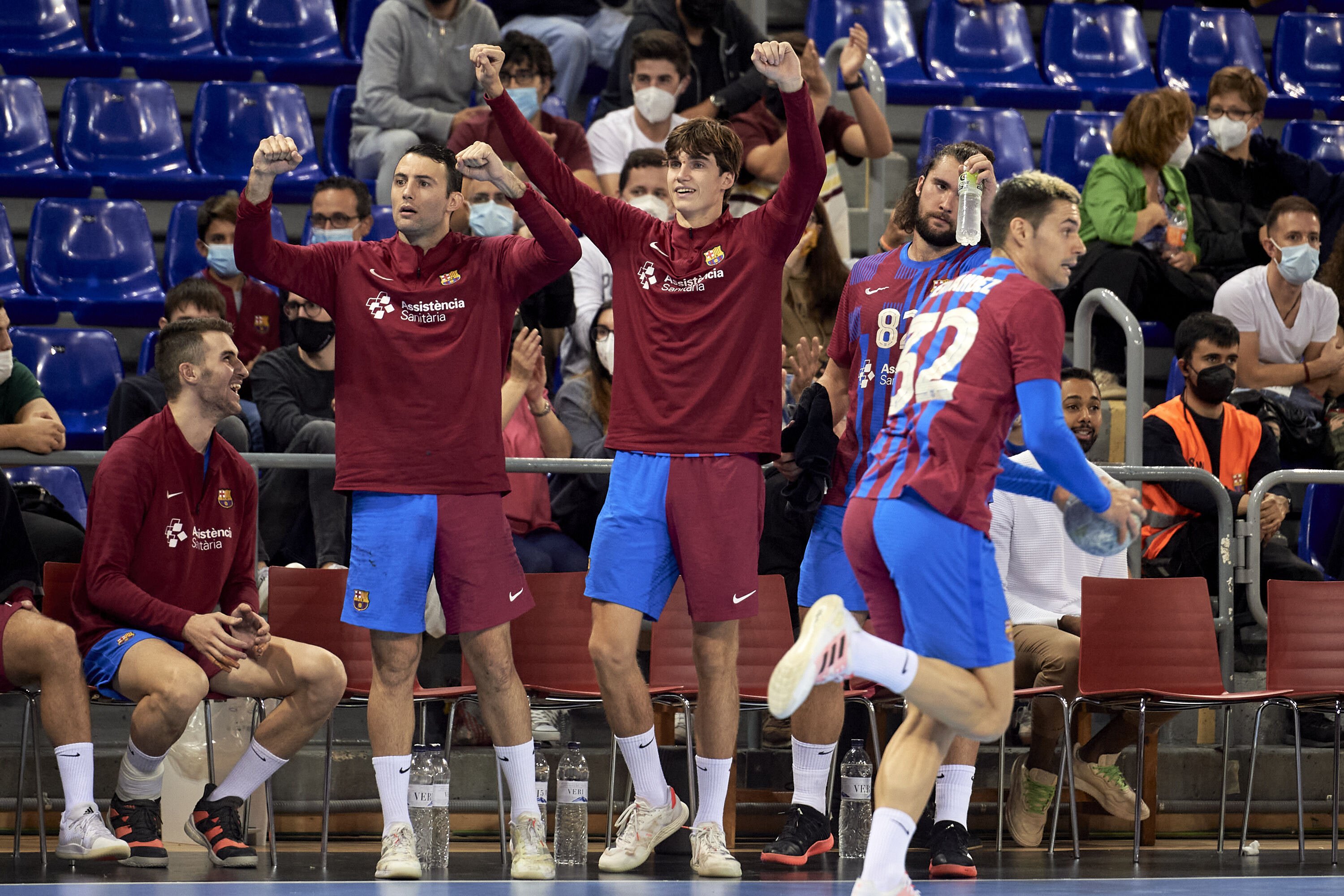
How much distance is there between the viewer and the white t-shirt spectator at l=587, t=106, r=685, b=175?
27.4ft

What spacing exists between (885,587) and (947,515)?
290 mm

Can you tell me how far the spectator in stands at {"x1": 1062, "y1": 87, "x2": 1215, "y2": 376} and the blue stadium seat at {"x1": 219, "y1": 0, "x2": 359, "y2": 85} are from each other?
4270 mm

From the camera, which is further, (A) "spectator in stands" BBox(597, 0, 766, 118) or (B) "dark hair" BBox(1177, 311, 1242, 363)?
(A) "spectator in stands" BBox(597, 0, 766, 118)

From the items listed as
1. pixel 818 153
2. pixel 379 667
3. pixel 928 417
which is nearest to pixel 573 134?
pixel 818 153

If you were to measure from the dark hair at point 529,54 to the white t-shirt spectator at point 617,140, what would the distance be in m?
0.38

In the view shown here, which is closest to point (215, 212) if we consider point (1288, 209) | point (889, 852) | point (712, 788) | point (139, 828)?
point (139, 828)

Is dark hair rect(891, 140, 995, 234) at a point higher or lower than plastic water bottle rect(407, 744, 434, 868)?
higher

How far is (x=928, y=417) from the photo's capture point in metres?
4.01

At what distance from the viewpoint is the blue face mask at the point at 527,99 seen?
8.05 m

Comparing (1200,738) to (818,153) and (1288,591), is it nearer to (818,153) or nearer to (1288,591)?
(1288,591)

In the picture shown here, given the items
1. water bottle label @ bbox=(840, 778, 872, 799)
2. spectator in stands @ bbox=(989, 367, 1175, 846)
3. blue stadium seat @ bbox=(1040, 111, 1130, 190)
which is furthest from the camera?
blue stadium seat @ bbox=(1040, 111, 1130, 190)

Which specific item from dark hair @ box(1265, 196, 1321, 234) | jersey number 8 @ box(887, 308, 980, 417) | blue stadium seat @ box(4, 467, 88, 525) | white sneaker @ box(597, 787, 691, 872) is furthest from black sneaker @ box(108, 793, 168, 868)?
dark hair @ box(1265, 196, 1321, 234)

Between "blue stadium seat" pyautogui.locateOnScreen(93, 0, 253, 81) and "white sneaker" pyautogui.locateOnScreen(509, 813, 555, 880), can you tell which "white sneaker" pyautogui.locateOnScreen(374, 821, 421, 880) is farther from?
"blue stadium seat" pyautogui.locateOnScreen(93, 0, 253, 81)

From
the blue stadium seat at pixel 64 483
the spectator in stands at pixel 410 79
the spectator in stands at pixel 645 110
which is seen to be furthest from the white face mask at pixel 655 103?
the blue stadium seat at pixel 64 483
